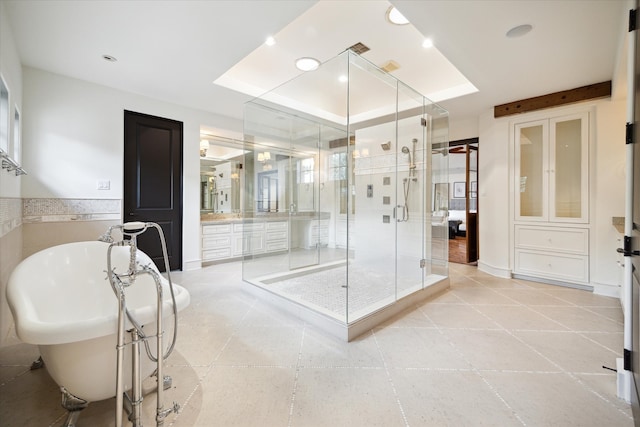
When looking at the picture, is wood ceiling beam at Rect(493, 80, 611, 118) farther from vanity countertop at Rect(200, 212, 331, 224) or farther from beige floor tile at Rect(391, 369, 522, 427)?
beige floor tile at Rect(391, 369, 522, 427)

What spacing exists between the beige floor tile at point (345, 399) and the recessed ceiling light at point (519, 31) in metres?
2.87

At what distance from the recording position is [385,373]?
67.3 inches

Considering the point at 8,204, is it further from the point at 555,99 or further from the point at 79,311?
the point at 555,99

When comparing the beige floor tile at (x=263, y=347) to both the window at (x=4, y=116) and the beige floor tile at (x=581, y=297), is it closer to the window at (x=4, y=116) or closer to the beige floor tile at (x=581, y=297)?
the window at (x=4, y=116)

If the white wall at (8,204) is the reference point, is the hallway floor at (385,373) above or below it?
below

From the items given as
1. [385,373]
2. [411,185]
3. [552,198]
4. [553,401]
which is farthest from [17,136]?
[552,198]

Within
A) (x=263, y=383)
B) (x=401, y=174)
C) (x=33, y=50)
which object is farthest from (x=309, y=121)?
(x=263, y=383)

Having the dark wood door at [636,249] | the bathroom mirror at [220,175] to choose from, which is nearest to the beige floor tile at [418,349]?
the dark wood door at [636,249]

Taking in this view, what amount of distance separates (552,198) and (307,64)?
372cm

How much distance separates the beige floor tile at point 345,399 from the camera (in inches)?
52.4

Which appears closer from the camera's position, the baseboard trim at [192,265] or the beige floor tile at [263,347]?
the beige floor tile at [263,347]

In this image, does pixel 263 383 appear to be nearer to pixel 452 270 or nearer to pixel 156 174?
pixel 156 174

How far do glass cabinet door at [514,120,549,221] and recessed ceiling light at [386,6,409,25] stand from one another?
2.56 metres

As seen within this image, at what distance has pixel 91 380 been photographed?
4.00ft
